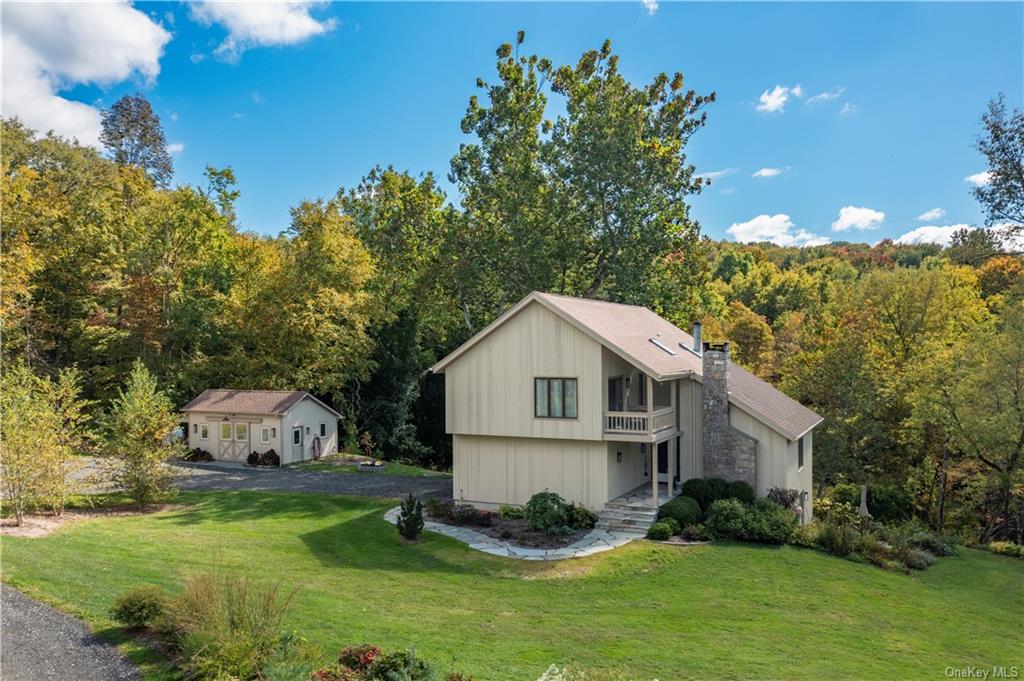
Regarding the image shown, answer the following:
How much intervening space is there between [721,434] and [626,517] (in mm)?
4645

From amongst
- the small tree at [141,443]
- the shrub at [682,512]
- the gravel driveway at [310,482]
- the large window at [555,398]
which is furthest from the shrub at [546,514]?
the small tree at [141,443]

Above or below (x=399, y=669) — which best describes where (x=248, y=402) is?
above

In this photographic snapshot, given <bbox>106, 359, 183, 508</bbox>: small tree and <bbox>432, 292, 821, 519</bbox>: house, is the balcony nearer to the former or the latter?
<bbox>432, 292, 821, 519</bbox>: house

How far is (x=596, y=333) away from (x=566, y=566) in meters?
7.16

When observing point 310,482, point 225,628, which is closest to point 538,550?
point 225,628

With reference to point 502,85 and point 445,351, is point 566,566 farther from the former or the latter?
point 445,351

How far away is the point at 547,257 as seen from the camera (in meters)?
33.0

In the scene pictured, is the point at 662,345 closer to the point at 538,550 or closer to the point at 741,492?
the point at 741,492

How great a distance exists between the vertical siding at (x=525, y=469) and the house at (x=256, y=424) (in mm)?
13370

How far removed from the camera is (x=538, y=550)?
18.0m

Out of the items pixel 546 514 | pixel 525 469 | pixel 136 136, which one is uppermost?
pixel 136 136

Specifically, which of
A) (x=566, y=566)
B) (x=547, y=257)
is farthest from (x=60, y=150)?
(x=566, y=566)

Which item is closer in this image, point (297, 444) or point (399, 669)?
point (399, 669)

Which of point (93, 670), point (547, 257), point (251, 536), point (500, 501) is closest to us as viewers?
point (93, 670)
